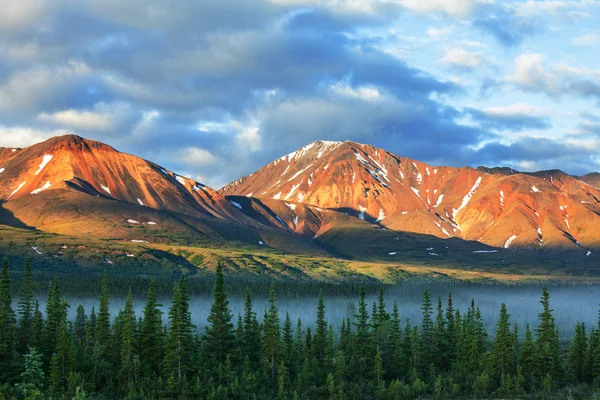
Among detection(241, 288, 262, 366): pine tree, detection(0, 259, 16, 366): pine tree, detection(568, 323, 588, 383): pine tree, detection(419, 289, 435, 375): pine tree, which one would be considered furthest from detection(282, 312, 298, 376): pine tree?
detection(568, 323, 588, 383): pine tree

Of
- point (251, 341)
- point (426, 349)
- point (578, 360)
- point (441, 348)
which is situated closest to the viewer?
point (578, 360)

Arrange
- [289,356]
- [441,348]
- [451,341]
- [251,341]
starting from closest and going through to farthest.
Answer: [289,356], [251,341], [441,348], [451,341]

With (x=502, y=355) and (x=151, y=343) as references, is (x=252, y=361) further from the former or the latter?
(x=502, y=355)

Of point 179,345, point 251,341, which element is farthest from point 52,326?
point 251,341

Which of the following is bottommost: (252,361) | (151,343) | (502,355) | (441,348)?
(252,361)

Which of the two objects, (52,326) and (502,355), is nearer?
(52,326)

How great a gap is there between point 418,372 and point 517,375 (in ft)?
55.1

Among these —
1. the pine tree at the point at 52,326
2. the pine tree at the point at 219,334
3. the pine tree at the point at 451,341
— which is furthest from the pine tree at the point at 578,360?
the pine tree at the point at 52,326

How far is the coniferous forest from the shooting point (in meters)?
101

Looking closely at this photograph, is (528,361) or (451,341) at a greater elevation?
(451,341)

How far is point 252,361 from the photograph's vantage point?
404 ft

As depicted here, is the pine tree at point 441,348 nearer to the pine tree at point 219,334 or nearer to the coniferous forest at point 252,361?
the coniferous forest at point 252,361

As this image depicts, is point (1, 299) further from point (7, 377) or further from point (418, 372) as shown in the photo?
point (418, 372)

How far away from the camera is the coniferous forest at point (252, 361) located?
10138 cm
